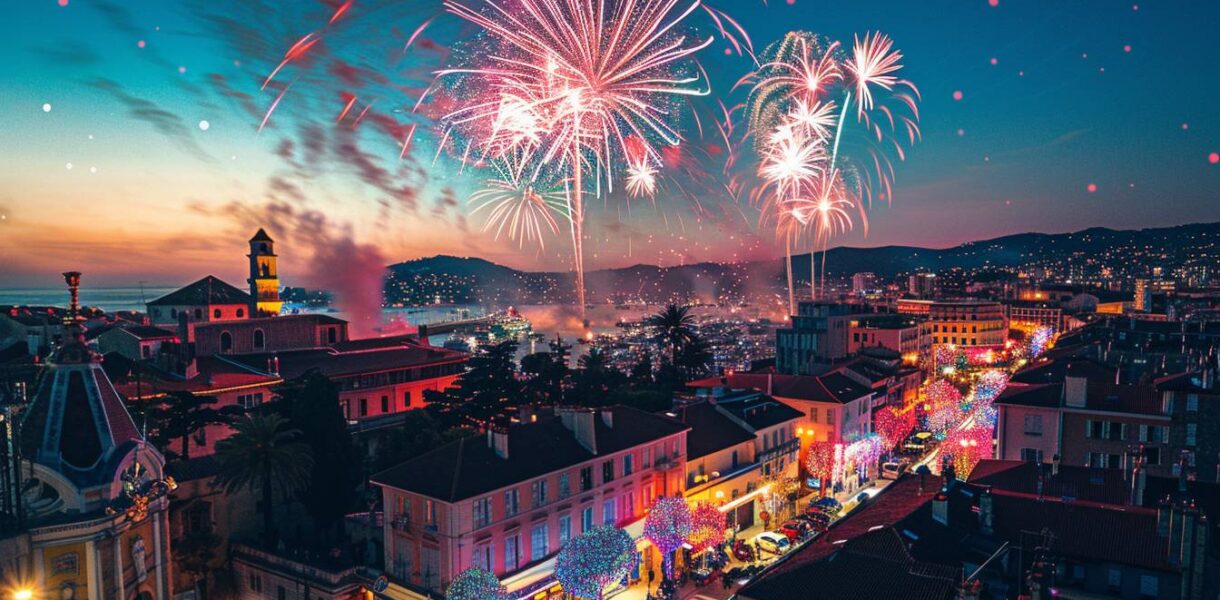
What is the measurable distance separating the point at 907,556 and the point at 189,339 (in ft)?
170

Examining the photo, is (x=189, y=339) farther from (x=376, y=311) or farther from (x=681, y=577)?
(x=376, y=311)

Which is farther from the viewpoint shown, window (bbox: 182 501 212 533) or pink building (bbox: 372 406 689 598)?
window (bbox: 182 501 212 533)

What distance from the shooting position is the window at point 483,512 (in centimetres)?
2727

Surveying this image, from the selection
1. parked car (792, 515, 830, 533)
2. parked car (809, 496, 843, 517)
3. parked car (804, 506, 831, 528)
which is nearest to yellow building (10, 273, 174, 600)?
parked car (792, 515, 830, 533)

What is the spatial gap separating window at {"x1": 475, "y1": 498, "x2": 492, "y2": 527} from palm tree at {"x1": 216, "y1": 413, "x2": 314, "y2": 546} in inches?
343

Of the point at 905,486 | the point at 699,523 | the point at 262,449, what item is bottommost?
the point at 699,523

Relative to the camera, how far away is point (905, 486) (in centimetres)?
3130

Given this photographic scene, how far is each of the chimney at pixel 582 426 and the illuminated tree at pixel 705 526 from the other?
5.64 meters

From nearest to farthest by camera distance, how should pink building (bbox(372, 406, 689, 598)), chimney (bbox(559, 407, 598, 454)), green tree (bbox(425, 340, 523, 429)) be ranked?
pink building (bbox(372, 406, 689, 598)), chimney (bbox(559, 407, 598, 454)), green tree (bbox(425, 340, 523, 429))

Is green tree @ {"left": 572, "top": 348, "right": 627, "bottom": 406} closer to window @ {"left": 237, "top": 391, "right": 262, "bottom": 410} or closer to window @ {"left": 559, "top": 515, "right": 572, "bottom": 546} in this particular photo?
window @ {"left": 559, "top": 515, "right": 572, "bottom": 546}

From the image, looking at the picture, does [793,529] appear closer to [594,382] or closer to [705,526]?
[705,526]

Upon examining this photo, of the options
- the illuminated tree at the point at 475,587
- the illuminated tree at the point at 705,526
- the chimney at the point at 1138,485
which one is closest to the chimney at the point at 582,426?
the illuminated tree at the point at 705,526

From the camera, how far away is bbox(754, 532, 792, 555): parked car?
119ft

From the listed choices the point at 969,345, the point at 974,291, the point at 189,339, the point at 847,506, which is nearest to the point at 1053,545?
the point at 847,506
